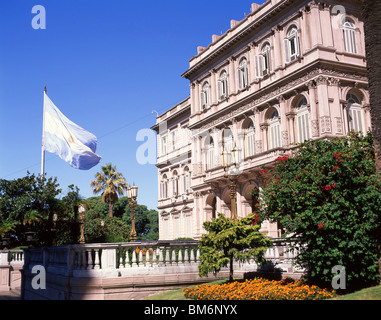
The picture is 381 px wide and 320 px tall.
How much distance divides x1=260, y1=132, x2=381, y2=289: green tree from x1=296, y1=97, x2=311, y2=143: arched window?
1640cm

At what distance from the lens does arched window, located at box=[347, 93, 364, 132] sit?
28203 mm

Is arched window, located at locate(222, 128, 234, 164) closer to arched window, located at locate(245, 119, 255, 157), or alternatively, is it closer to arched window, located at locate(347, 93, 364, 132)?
arched window, located at locate(245, 119, 255, 157)

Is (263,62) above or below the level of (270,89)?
above

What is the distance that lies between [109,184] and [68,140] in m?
36.6

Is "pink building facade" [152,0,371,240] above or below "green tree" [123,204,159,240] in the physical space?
above

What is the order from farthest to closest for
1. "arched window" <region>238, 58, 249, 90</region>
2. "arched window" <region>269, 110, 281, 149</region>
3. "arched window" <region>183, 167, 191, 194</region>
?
"arched window" <region>183, 167, 191, 194</region>
"arched window" <region>238, 58, 249, 90</region>
"arched window" <region>269, 110, 281, 149</region>

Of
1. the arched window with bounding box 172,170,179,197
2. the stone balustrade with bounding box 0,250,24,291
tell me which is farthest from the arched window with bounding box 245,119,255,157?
the stone balustrade with bounding box 0,250,24,291

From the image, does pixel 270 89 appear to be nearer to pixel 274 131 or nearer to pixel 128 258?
pixel 274 131

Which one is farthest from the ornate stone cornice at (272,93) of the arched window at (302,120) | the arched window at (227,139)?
the arched window at (302,120)

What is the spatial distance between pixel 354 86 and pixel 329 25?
13.7 feet

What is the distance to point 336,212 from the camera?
36.4ft

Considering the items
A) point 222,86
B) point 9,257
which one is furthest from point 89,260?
point 222,86

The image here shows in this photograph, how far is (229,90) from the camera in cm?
3600

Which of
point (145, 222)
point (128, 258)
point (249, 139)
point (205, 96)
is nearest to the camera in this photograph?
point (128, 258)
